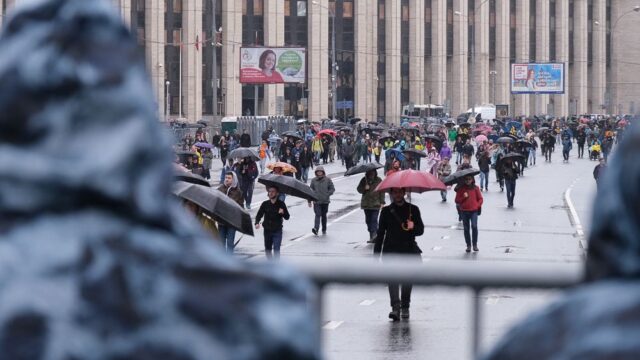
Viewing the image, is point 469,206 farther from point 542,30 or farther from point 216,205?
point 542,30

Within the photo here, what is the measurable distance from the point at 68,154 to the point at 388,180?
24.4 m

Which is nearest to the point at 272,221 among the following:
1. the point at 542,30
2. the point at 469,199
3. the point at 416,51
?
the point at 469,199

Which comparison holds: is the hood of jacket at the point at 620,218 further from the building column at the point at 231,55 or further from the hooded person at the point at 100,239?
the building column at the point at 231,55

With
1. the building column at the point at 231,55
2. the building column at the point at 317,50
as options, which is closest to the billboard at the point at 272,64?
the building column at the point at 231,55

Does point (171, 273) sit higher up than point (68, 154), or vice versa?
point (68, 154)

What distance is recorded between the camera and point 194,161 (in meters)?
43.3

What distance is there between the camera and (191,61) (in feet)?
366

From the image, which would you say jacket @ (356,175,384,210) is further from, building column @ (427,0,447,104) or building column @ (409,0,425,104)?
building column @ (427,0,447,104)

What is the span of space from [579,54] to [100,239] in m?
150

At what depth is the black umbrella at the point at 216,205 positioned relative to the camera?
1902cm

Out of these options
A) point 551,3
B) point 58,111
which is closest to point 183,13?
point 551,3

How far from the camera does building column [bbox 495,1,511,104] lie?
138 metres

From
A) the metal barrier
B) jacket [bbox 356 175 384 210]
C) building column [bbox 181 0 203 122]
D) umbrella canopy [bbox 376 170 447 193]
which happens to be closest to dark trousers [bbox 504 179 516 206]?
jacket [bbox 356 175 384 210]

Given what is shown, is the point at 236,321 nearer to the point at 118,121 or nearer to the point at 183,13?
the point at 118,121
